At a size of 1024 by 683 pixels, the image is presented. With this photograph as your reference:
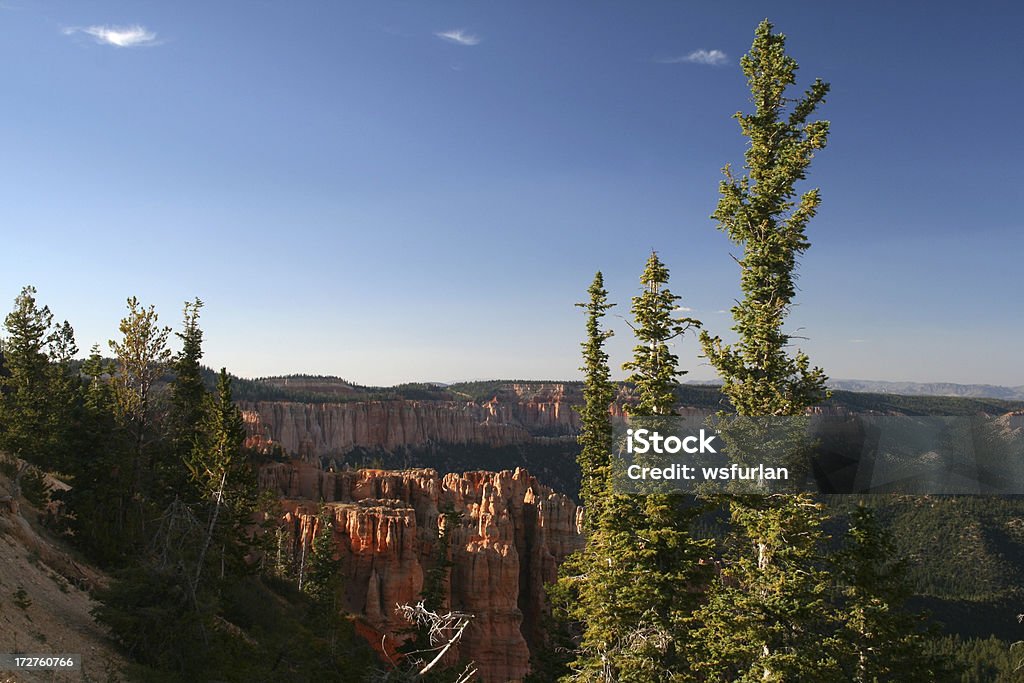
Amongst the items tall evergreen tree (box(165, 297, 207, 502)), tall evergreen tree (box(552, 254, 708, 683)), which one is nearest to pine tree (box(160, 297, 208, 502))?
tall evergreen tree (box(165, 297, 207, 502))

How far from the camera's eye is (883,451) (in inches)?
3191

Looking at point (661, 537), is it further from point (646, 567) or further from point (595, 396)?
point (595, 396)

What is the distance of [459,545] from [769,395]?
4301cm

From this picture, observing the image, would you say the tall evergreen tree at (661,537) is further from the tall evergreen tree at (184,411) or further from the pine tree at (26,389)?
the pine tree at (26,389)

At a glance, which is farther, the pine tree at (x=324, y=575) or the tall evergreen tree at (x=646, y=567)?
the pine tree at (x=324, y=575)

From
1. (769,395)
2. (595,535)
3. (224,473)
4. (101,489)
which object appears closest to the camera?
(769,395)

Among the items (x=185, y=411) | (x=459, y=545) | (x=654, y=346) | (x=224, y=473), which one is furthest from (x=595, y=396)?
(x=459, y=545)

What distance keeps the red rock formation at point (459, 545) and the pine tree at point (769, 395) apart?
33.5 m

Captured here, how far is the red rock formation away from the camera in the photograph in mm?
47906

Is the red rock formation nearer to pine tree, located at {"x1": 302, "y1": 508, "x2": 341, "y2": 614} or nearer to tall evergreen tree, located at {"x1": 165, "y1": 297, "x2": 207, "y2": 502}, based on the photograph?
pine tree, located at {"x1": 302, "y1": 508, "x2": 341, "y2": 614}

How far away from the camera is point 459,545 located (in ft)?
173

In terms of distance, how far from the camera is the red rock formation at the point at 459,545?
47.9 m

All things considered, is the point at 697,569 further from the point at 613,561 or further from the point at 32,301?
the point at 32,301

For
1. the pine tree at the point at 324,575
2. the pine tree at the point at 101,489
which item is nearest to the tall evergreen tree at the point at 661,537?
the pine tree at the point at 101,489
